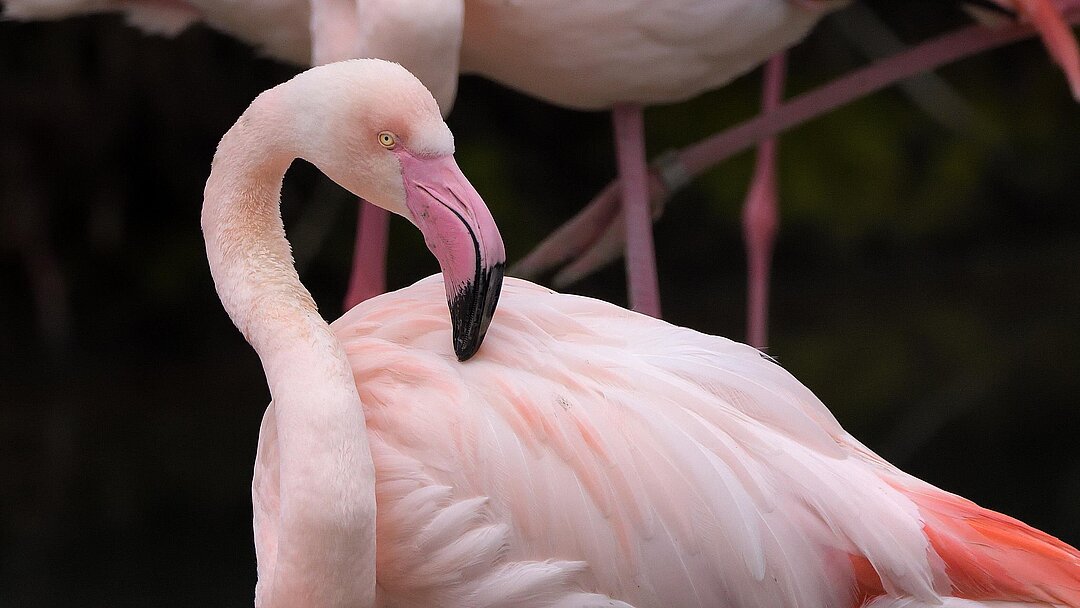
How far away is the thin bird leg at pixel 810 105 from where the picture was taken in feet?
9.81

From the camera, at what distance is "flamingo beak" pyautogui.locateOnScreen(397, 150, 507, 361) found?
Result: 1597 mm

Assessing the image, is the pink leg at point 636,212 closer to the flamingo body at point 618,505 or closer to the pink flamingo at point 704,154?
the pink flamingo at point 704,154

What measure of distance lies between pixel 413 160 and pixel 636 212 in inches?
48.7

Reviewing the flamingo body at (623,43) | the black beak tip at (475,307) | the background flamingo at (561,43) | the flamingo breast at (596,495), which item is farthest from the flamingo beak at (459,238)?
the flamingo body at (623,43)

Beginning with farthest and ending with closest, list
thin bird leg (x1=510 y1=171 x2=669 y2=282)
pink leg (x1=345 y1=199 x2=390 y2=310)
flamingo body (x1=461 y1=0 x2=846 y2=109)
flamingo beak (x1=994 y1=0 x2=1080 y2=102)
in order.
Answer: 1. thin bird leg (x1=510 y1=171 x2=669 y2=282)
2. pink leg (x1=345 y1=199 x2=390 y2=310)
3. flamingo beak (x1=994 y1=0 x2=1080 y2=102)
4. flamingo body (x1=461 y1=0 x2=846 y2=109)

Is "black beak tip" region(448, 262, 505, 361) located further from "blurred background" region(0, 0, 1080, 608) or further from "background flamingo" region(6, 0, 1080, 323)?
"blurred background" region(0, 0, 1080, 608)

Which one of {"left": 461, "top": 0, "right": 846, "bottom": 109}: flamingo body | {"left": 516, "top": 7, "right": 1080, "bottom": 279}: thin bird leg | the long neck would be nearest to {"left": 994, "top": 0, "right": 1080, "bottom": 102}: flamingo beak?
{"left": 516, "top": 7, "right": 1080, "bottom": 279}: thin bird leg

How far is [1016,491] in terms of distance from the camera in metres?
3.35

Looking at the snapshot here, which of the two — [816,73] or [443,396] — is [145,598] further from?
[816,73]

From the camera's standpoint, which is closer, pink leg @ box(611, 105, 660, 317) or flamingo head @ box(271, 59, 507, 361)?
flamingo head @ box(271, 59, 507, 361)

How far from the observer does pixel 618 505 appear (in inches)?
65.6

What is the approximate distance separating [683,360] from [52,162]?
3.57 meters

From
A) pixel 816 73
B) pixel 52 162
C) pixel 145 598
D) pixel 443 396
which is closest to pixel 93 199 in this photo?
pixel 52 162

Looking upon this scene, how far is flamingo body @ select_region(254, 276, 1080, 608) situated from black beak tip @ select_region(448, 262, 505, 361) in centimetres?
6
